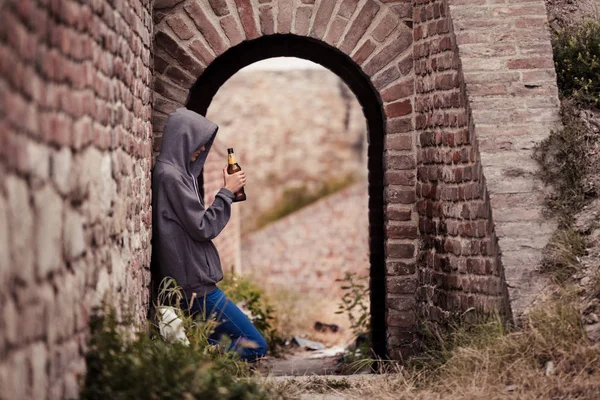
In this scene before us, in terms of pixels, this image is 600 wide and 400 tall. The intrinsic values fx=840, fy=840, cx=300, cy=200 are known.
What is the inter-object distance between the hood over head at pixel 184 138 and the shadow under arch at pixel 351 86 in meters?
0.66

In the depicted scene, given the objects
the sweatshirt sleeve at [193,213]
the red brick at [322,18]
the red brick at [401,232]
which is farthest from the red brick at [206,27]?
the red brick at [401,232]

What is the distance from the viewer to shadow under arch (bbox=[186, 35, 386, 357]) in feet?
19.9

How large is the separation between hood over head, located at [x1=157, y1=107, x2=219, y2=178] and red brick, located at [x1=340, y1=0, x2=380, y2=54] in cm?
119

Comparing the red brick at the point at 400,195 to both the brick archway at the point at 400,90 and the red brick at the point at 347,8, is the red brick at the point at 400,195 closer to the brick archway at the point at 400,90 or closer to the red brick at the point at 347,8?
the brick archway at the point at 400,90

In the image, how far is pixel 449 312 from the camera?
207 inches

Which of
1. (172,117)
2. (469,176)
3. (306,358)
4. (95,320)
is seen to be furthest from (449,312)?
(306,358)

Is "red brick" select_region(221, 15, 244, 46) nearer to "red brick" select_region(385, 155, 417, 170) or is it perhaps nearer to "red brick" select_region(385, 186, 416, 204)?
"red brick" select_region(385, 155, 417, 170)

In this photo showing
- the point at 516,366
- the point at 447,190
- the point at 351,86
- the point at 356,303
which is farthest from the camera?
the point at 356,303

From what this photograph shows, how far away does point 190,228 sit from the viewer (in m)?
4.80

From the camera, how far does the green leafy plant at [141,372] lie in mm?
3102

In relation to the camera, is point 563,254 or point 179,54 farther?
point 179,54

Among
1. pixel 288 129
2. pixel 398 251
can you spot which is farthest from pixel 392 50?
pixel 288 129

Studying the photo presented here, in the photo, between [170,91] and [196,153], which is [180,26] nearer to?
[170,91]

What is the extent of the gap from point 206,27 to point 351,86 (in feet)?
5.06
